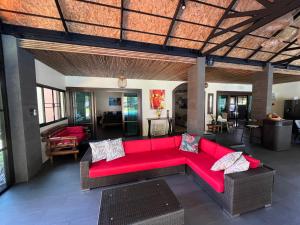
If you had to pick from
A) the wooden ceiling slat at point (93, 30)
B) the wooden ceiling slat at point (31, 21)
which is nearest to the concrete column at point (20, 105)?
the wooden ceiling slat at point (31, 21)

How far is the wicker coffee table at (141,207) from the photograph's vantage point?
1334mm

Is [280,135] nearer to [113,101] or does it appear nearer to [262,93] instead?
[262,93]

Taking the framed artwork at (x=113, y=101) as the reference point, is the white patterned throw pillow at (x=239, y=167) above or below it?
below

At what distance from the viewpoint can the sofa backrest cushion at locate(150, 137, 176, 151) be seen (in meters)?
3.27

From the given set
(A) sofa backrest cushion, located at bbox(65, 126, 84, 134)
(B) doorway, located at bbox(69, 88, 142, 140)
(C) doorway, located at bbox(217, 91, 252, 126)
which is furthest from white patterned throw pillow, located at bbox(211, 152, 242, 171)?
(C) doorway, located at bbox(217, 91, 252, 126)

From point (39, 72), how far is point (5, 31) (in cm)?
107

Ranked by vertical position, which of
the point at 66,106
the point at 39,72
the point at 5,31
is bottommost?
the point at 66,106

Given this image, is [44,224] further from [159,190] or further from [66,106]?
[66,106]

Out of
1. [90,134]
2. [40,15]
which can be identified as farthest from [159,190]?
[90,134]

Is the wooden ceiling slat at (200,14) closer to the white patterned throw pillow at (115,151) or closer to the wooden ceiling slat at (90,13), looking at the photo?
the wooden ceiling slat at (90,13)

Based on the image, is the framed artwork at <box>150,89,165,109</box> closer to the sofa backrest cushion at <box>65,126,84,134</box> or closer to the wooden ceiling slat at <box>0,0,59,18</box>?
the sofa backrest cushion at <box>65,126,84,134</box>

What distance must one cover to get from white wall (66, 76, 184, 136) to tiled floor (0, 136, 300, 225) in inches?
145

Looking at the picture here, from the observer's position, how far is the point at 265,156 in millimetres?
3869

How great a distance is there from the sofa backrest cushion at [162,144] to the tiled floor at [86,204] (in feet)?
2.37
